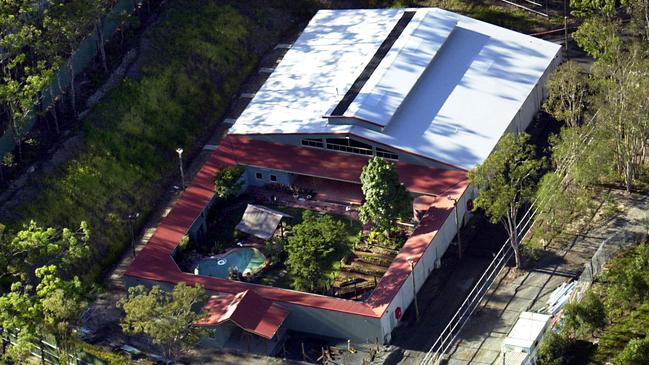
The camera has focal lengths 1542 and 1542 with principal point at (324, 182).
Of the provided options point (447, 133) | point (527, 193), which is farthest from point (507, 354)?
point (447, 133)

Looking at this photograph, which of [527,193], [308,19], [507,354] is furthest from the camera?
[308,19]

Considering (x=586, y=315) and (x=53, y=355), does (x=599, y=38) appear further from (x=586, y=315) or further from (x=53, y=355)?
(x=53, y=355)

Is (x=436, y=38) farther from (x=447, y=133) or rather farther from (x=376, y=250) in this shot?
(x=376, y=250)

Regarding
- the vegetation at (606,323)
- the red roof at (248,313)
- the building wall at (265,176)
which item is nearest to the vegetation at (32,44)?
the building wall at (265,176)

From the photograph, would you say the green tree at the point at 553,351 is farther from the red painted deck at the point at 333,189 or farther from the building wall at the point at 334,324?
the red painted deck at the point at 333,189

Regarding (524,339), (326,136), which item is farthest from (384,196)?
(524,339)

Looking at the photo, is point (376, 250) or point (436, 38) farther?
point (436, 38)

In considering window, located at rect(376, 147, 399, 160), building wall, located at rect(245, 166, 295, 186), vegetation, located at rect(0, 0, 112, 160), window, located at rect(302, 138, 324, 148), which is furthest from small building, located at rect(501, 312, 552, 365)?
vegetation, located at rect(0, 0, 112, 160)

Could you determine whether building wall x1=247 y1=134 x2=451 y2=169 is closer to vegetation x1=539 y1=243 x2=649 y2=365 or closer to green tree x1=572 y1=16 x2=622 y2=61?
green tree x1=572 y1=16 x2=622 y2=61
